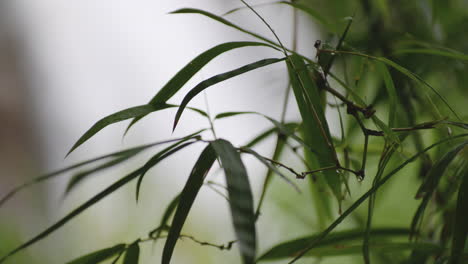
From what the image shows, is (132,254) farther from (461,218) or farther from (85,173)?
(461,218)

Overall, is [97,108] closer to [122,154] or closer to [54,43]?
[54,43]

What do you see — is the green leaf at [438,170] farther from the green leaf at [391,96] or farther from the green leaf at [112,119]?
the green leaf at [112,119]

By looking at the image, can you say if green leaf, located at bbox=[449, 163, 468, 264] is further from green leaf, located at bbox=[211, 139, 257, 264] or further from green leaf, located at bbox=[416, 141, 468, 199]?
green leaf, located at bbox=[211, 139, 257, 264]

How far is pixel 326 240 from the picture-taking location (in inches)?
16.6

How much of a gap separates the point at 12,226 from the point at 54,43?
0.72 metres

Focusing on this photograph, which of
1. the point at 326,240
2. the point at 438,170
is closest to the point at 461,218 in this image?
the point at 438,170

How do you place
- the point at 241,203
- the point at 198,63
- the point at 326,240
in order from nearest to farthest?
the point at 241,203 → the point at 198,63 → the point at 326,240

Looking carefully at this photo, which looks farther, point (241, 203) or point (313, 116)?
point (313, 116)

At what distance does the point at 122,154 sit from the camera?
36 cm

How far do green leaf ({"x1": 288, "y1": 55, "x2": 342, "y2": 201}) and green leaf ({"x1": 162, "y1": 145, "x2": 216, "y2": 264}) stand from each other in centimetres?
8

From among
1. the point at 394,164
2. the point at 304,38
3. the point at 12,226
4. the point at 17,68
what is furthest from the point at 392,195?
the point at 17,68

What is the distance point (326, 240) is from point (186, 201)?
19cm

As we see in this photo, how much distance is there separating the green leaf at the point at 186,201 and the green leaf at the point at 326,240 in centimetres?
12

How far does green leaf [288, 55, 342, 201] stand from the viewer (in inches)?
12.4
